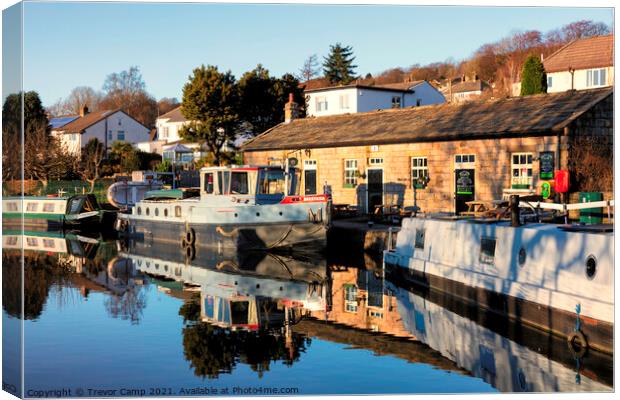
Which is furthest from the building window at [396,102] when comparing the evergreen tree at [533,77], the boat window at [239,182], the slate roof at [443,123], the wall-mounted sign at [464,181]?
the boat window at [239,182]

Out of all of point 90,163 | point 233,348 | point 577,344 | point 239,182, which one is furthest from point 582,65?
point 233,348

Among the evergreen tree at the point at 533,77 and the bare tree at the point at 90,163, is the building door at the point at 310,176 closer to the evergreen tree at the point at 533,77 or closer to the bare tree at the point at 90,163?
the evergreen tree at the point at 533,77

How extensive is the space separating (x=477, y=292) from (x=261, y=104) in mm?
41316

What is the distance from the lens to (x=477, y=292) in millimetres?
16766

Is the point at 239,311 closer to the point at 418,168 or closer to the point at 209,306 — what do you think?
the point at 209,306

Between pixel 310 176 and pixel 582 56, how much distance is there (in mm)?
21610

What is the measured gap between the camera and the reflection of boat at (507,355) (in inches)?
457

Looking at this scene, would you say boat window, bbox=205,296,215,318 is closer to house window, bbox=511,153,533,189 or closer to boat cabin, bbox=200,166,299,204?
boat cabin, bbox=200,166,299,204

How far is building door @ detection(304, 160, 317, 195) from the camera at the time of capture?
36125 millimetres

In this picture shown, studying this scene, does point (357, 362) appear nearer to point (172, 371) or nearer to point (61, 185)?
point (172, 371)

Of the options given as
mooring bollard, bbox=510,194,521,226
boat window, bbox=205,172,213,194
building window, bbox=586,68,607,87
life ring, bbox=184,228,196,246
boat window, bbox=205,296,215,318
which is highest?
building window, bbox=586,68,607,87

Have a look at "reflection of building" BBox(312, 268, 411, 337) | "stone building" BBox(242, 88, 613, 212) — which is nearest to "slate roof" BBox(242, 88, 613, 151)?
"stone building" BBox(242, 88, 613, 212)

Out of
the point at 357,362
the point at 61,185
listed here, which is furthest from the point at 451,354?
the point at 61,185

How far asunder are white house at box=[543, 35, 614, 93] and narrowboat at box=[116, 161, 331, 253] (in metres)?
22.5
